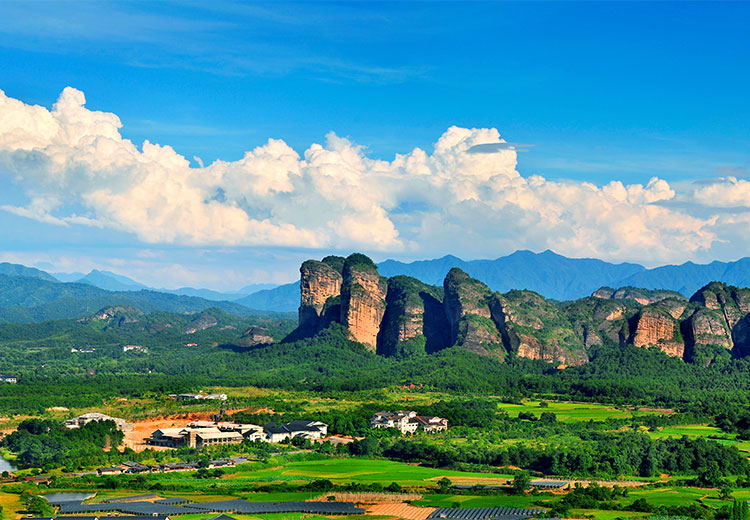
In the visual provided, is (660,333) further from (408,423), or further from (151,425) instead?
(151,425)

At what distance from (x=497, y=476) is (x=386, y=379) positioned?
85.0m

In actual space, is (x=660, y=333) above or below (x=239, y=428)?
above

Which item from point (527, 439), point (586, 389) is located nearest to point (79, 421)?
point (527, 439)

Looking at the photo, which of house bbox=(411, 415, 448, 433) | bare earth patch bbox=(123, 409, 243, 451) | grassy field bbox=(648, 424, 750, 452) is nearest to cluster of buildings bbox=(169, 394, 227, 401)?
bare earth patch bbox=(123, 409, 243, 451)

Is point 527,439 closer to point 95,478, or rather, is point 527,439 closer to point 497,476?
point 497,476

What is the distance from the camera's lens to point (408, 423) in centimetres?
12538

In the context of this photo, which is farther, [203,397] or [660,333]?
[660,333]

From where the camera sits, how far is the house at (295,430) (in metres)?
116

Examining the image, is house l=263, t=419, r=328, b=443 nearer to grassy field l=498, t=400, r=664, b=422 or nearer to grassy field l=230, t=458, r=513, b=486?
grassy field l=230, t=458, r=513, b=486

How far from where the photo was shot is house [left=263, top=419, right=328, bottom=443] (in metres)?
116

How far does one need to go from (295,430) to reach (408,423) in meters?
16.3

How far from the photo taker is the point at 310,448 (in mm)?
109688

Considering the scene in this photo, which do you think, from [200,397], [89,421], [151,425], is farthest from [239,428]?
[200,397]

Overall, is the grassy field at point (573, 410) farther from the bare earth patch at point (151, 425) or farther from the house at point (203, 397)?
the house at point (203, 397)
